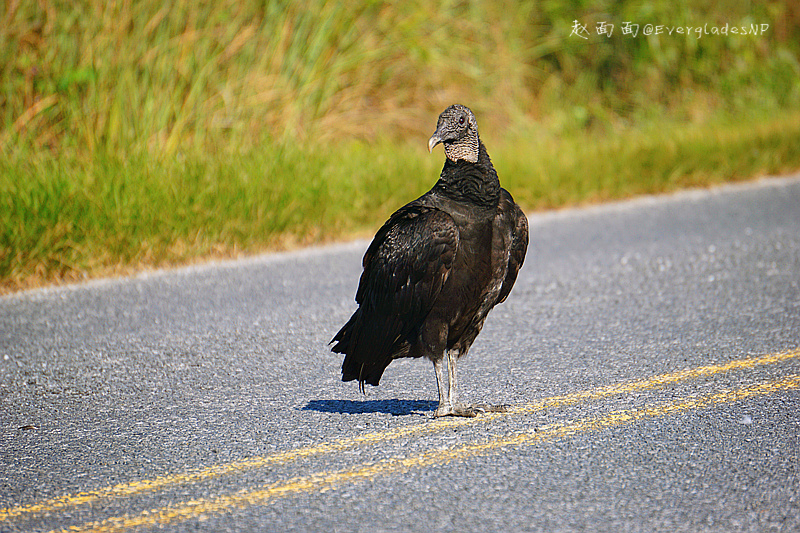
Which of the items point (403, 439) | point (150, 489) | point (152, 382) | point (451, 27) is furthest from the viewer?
point (451, 27)

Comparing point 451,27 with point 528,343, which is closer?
point 528,343

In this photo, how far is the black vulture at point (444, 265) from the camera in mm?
3656

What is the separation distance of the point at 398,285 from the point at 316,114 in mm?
6739

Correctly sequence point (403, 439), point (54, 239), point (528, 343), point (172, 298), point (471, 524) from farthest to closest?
point (54, 239) → point (172, 298) → point (528, 343) → point (403, 439) → point (471, 524)

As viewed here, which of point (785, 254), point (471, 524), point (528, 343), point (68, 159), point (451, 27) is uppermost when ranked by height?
point (451, 27)

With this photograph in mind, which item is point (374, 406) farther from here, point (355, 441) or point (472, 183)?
point (472, 183)

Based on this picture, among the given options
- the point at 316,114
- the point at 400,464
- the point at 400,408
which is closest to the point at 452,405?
the point at 400,408

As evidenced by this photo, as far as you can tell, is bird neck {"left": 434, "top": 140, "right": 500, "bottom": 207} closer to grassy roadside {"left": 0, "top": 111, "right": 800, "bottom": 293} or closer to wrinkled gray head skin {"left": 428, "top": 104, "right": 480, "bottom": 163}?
wrinkled gray head skin {"left": 428, "top": 104, "right": 480, "bottom": 163}

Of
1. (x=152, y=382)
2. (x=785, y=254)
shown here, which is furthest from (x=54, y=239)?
(x=785, y=254)

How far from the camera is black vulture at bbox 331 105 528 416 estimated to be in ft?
12.0

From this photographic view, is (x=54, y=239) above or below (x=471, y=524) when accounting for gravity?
above

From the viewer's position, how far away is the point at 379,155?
30.0 ft

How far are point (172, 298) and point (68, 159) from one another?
223 centimetres

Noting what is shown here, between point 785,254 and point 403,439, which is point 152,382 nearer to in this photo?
point 403,439
